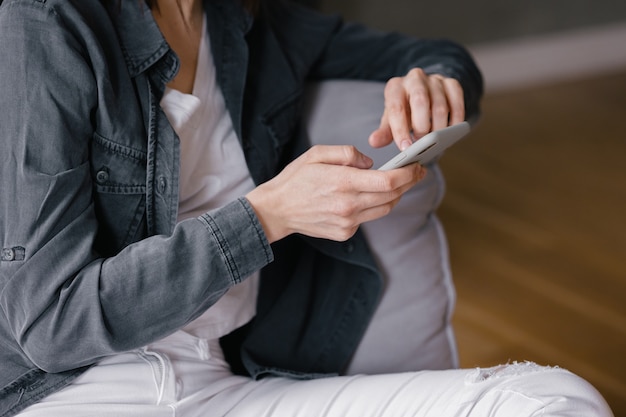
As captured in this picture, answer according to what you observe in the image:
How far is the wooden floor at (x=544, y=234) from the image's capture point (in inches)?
74.0

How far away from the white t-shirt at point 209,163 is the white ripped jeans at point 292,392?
0.05 m

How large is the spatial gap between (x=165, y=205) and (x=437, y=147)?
34 centimetres

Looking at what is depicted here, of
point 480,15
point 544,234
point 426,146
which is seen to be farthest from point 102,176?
point 480,15

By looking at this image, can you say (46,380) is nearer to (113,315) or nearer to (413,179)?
(113,315)

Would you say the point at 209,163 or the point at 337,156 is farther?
the point at 209,163

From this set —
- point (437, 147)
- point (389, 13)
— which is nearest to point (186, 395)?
point (437, 147)

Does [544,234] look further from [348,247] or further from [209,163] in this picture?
[209,163]

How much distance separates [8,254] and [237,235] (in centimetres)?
24

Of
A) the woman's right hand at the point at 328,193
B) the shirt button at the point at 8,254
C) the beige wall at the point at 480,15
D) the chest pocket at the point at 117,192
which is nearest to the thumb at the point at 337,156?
the woman's right hand at the point at 328,193

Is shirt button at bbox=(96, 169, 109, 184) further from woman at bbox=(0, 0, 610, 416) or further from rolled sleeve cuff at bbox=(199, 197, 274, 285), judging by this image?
rolled sleeve cuff at bbox=(199, 197, 274, 285)

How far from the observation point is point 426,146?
89 cm

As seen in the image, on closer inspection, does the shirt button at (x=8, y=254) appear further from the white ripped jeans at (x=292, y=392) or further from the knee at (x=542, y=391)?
the knee at (x=542, y=391)

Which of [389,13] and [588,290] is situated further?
[389,13]

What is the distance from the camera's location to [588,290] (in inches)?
81.1
